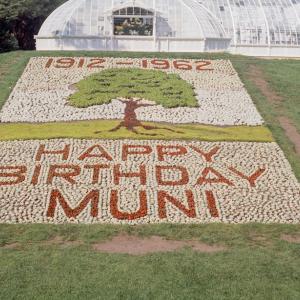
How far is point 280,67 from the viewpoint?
37.5 meters

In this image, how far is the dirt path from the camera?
26609mm

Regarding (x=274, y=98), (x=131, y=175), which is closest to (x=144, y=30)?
(x=274, y=98)

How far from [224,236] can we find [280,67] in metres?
21.0

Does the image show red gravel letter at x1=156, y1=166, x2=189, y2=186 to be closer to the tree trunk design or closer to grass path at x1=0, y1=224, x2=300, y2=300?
grass path at x1=0, y1=224, x2=300, y2=300

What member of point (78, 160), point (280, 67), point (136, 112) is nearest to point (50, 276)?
point (78, 160)

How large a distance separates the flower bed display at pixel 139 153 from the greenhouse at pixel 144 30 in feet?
31.2

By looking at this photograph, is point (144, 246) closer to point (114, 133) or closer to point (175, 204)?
point (175, 204)

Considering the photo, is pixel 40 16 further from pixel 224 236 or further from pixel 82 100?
pixel 224 236

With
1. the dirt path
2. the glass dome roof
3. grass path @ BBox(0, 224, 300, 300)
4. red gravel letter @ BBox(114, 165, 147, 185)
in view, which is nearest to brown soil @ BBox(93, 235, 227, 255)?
grass path @ BBox(0, 224, 300, 300)

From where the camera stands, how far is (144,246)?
18.0 meters

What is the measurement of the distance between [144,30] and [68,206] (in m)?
26.0

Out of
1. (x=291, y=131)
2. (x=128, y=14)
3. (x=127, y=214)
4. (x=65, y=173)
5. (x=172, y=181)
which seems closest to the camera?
(x=127, y=214)

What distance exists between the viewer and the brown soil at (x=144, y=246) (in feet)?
57.9

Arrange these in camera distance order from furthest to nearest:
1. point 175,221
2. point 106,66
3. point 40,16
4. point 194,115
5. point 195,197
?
point 40,16 → point 106,66 → point 194,115 → point 195,197 → point 175,221
